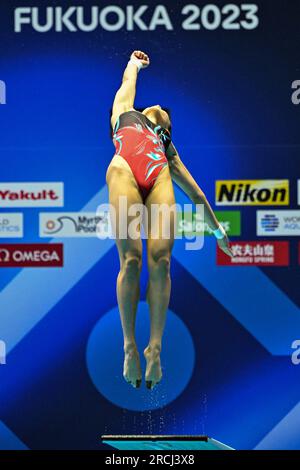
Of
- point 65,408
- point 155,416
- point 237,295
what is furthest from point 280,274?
point 65,408

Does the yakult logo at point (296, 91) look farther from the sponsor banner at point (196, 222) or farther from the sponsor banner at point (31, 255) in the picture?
the sponsor banner at point (31, 255)

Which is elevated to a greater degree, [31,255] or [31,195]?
[31,195]

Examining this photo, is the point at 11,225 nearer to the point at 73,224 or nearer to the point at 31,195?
the point at 31,195

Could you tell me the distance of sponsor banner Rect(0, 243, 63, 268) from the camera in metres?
7.91

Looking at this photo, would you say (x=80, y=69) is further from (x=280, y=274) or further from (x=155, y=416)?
(x=155, y=416)

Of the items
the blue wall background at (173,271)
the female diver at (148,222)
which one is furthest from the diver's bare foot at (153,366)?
the blue wall background at (173,271)

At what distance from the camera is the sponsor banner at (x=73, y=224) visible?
788 centimetres

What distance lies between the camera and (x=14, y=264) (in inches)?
312

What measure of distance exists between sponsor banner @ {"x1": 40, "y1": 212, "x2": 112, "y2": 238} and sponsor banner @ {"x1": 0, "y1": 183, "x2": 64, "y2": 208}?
0.10 m

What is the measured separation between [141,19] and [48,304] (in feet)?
7.91

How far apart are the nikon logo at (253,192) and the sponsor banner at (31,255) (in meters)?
1.37

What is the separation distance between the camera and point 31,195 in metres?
7.90

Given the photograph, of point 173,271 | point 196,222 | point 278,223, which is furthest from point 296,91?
point 173,271

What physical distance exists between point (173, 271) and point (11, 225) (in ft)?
4.49
